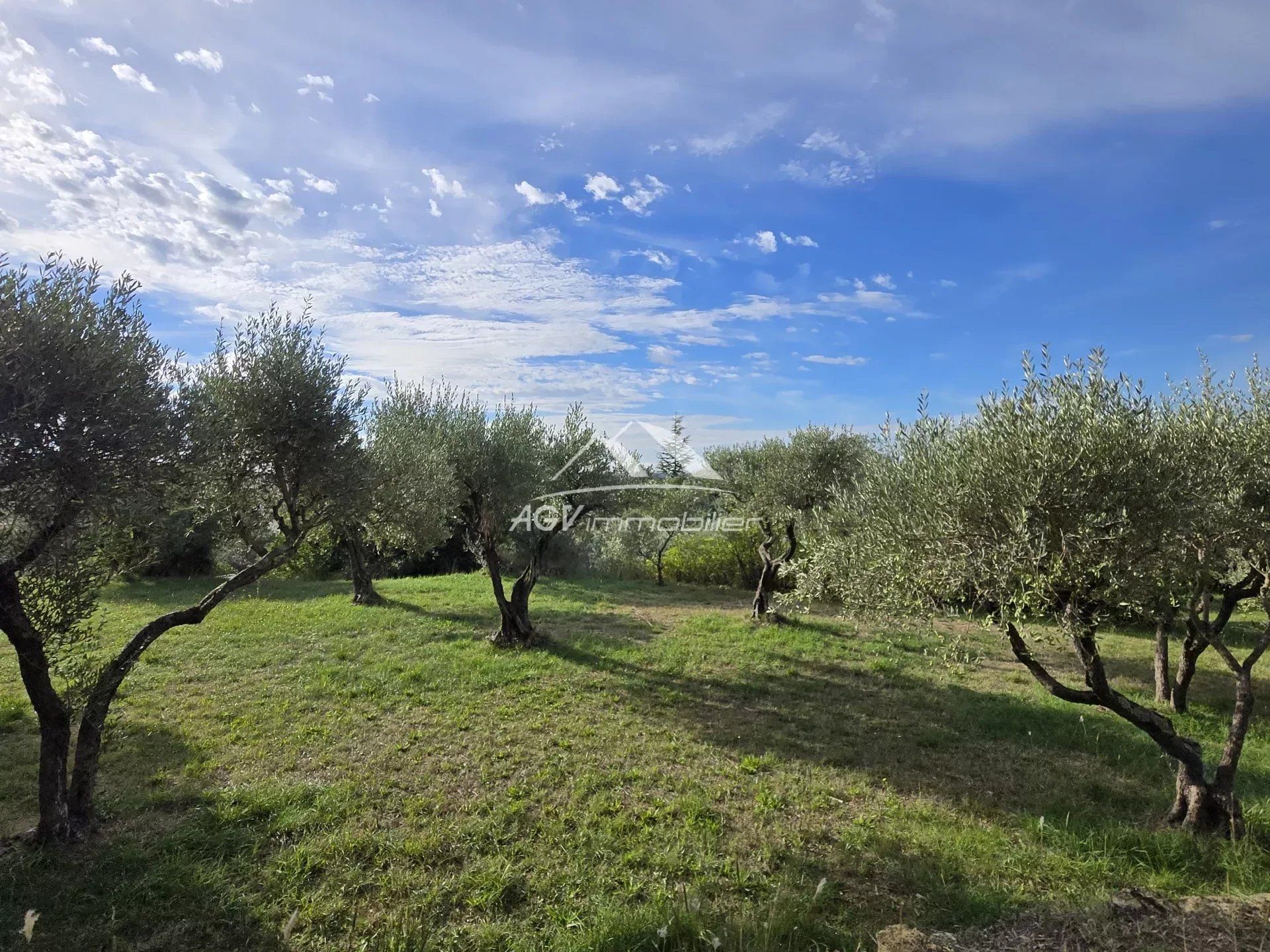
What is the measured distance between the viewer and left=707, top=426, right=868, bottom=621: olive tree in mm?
16375

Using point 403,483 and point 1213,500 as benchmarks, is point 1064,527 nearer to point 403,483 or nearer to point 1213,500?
point 1213,500

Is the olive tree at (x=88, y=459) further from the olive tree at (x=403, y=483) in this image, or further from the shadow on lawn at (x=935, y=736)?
the shadow on lawn at (x=935, y=736)

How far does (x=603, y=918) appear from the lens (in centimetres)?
491

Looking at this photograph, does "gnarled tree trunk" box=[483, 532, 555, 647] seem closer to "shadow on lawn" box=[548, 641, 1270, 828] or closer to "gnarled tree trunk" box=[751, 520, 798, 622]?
"shadow on lawn" box=[548, 641, 1270, 828]

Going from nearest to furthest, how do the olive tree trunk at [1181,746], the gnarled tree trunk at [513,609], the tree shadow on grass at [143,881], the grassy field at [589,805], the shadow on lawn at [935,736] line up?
the tree shadow on grass at [143,881], the grassy field at [589,805], the olive tree trunk at [1181,746], the shadow on lawn at [935,736], the gnarled tree trunk at [513,609]

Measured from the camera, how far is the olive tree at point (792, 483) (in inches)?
645

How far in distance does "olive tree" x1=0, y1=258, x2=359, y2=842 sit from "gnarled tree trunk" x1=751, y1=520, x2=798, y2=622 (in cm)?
1258

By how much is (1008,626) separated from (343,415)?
28.5 feet

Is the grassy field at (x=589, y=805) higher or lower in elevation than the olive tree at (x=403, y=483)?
lower

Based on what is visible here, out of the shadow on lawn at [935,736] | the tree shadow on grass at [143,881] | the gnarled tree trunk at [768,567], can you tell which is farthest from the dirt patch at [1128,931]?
the gnarled tree trunk at [768,567]

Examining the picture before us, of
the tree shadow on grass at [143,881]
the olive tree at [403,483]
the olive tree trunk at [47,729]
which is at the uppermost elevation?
the olive tree at [403,483]

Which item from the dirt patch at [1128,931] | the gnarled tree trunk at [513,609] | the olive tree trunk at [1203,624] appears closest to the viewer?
the dirt patch at [1128,931]

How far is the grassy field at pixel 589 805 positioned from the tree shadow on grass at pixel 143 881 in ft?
0.08

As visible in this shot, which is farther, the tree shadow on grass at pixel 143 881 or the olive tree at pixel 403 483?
the olive tree at pixel 403 483
